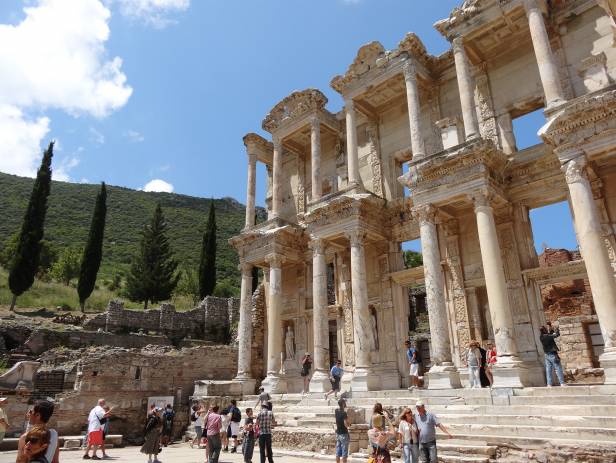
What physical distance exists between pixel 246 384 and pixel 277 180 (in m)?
9.18

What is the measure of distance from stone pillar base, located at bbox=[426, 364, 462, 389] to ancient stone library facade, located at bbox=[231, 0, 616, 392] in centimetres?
4

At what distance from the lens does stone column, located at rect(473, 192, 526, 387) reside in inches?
451

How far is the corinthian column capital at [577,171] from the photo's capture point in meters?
11.7

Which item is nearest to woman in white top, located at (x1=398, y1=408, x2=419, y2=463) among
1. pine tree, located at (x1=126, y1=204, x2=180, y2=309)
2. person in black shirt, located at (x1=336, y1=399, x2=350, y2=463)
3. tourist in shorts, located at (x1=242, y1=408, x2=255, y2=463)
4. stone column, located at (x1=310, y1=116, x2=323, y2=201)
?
person in black shirt, located at (x1=336, y1=399, x2=350, y2=463)

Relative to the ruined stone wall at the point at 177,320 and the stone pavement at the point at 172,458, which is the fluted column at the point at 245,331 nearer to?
the stone pavement at the point at 172,458

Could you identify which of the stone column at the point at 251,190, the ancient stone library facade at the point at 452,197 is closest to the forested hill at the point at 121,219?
the stone column at the point at 251,190

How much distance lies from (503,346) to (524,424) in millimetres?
2912

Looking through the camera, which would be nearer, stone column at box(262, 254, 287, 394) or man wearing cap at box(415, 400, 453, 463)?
man wearing cap at box(415, 400, 453, 463)

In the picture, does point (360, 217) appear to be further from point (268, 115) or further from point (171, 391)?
point (171, 391)

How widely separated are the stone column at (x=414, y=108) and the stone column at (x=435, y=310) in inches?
94.2

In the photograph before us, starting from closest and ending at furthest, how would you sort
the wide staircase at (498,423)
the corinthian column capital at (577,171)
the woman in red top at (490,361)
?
the wide staircase at (498,423) → the corinthian column capital at (577,171) → the woman in red top at (490,361)

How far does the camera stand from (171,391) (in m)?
18.5

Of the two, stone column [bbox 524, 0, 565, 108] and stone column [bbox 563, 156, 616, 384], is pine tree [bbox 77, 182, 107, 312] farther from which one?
stone column [bbox 563, 156, 616, 384]

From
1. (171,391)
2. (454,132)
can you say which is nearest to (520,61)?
(454,132)
